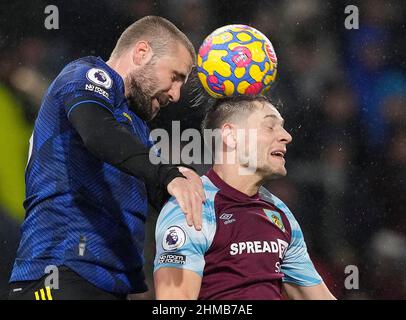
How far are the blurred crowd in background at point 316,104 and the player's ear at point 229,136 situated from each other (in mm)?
1692

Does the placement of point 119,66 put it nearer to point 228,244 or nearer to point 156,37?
point 156,37

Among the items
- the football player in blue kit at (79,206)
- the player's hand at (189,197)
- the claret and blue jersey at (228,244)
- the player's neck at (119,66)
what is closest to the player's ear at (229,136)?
the claret and blue jersey at (228,244)

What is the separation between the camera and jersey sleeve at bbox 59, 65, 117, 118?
2.82 m

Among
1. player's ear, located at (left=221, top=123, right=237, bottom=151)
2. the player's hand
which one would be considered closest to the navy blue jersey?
player's ear, located at (left=221, top=123, right=237, bottom=151)

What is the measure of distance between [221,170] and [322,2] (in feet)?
8.37

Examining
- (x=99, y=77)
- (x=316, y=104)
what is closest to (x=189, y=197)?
(x=99, y=77)

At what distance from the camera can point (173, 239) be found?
9.66 feet

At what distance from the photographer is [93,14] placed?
5363 millimetres

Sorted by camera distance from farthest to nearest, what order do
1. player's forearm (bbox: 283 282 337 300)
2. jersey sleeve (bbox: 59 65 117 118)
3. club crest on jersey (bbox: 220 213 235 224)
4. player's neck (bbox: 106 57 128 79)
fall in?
player's neck (bbox: 106 57 128 79) → player's forearm (bbox: 283 282 337 300) → club crest on jersey (bbox: 220 213 235 224) → jersey sleeve (bbox: 59 65 117 118)

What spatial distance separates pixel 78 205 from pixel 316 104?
271 cm

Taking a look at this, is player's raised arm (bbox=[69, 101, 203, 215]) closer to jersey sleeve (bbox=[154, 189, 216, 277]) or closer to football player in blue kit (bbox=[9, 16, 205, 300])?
football player in blue kit (bbox=[9, 16, 205, 300])

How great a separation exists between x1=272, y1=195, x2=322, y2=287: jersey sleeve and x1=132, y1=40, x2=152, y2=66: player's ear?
2.81 feet

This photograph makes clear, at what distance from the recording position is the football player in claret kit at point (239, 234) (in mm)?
2924

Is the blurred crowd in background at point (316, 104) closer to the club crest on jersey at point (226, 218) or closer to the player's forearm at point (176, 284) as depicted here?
the club crest on jersey at point (226, 218)
